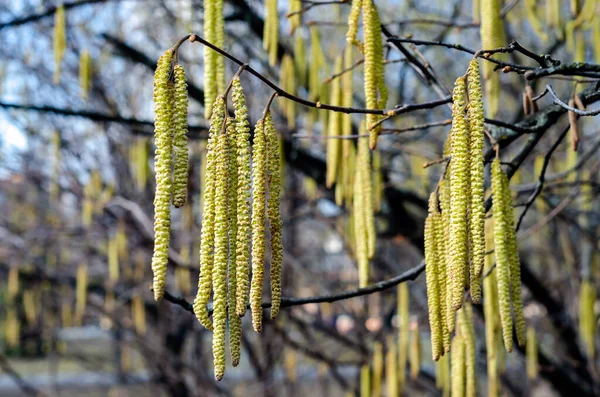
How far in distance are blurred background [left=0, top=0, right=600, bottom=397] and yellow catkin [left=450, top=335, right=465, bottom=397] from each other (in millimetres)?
695

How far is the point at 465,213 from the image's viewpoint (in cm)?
99

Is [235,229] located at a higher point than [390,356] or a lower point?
higher

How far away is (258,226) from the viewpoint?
99 cm

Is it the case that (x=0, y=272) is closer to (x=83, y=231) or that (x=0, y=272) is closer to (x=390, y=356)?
(x=83, y=231)

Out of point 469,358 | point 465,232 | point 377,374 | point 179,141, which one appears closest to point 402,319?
point 377,374

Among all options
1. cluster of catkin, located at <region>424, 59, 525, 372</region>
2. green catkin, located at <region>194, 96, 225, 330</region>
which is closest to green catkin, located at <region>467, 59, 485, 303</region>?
cluster of catkin, located at <region>424, 59, 525, 372</region>

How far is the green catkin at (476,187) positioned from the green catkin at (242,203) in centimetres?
33

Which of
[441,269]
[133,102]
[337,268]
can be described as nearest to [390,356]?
[441,269]

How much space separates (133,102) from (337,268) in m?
3.33

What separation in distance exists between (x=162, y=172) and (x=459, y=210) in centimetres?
42

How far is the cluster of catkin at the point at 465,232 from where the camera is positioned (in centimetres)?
99

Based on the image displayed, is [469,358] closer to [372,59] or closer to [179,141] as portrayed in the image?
[372,59]

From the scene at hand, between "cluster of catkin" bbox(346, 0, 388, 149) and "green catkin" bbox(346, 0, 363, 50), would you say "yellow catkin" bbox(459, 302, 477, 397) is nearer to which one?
"cluster of catkin" bbox(346, 0, 388, 149)

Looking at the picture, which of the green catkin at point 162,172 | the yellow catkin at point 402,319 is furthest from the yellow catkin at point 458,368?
the yellow catkin at point 402,319
